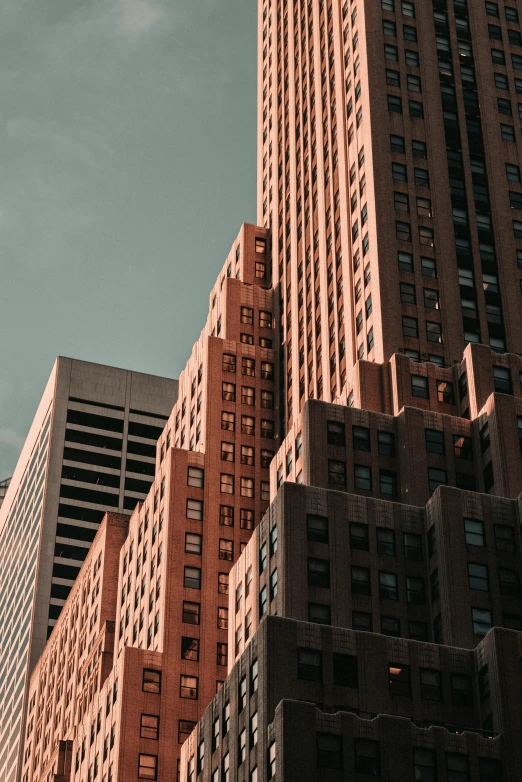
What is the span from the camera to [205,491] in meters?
146

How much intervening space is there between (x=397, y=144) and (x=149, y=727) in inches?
2337

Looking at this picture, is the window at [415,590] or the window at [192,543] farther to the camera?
the window at [192,543]

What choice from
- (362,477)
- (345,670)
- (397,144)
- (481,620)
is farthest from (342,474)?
(397,144)

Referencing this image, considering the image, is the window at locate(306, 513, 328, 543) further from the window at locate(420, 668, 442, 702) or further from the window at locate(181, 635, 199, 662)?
the window at locate(181, 635, 199, 662)

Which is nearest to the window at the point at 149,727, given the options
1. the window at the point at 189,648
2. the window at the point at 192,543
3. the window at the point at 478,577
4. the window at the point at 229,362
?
the window at the point at 189,648

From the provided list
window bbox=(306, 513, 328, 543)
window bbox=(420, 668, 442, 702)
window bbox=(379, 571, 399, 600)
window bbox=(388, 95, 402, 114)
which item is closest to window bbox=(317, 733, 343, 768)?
window bbox=(420, 668, 442, 702)

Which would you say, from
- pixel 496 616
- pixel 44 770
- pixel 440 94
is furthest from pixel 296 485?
pixel 44 770

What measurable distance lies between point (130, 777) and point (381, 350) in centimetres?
4152

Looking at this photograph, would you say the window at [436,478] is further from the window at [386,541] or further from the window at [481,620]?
the window at [481,620]

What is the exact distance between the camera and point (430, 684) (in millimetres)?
99812

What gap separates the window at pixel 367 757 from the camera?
90625 millimetres

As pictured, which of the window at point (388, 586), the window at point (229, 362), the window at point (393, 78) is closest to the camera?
the window at point (388, 586)

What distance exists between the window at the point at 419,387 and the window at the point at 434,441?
16.9 feet

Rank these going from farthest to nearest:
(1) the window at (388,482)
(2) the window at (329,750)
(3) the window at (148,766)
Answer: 1. (3) the window at (148,766)
2. (1) the window at (388,482)
3. (2) the window at (329,750)
